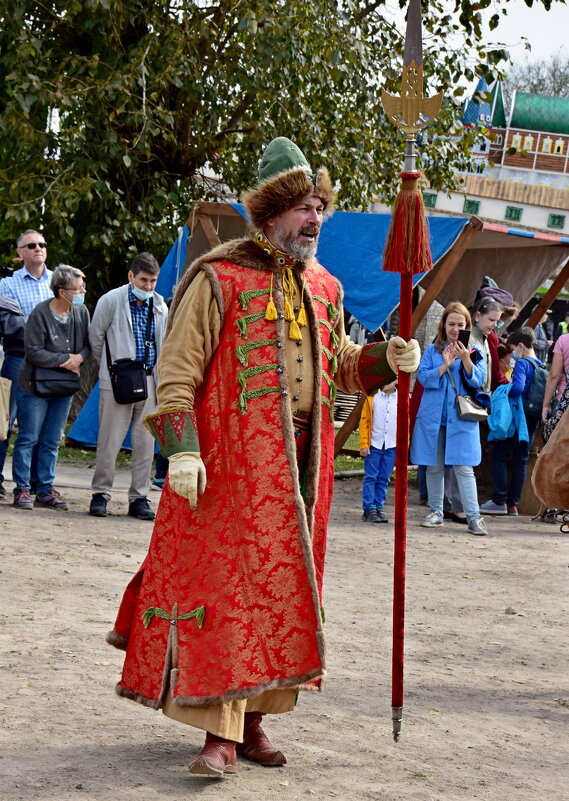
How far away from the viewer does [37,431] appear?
900 centimetres

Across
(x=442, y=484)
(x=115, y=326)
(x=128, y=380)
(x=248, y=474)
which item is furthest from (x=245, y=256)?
(x=442, y=484)

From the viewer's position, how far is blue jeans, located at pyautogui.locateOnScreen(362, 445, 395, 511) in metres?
10.0

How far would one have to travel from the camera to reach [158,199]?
47.2 ft

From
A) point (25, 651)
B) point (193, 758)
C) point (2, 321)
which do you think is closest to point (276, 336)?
point (193, 758)

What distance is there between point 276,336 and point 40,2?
34.9ft

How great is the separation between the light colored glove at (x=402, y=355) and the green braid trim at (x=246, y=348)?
20.9 inches

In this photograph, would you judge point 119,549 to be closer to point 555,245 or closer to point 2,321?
point 2,321

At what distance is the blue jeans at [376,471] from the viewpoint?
32.9 feet

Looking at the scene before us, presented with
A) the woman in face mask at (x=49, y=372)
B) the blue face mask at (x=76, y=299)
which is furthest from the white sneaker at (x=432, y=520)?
the blue face mask at (x=76, y=299)

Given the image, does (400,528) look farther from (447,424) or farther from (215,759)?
(447,424)

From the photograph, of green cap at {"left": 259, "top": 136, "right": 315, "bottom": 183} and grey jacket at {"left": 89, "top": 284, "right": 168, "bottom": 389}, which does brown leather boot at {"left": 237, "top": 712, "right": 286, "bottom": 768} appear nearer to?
green cap at {"left": 259, "top": 136, "right": 315, "bottom": 183}

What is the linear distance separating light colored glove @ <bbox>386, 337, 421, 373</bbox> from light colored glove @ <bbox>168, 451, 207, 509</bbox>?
93cm

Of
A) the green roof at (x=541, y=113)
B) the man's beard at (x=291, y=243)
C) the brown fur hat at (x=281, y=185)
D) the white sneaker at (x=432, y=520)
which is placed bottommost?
the white sneaker at (x=432, y=520)

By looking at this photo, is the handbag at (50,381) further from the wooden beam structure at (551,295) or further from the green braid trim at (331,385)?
the wooden beam structure at (551,295)
